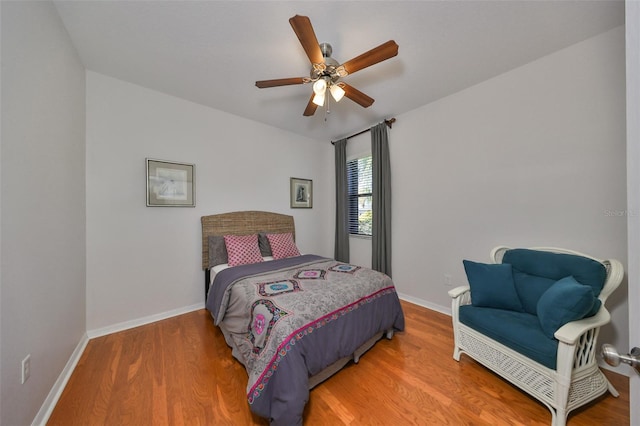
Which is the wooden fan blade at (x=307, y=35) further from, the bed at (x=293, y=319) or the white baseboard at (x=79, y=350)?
the white baseboard at (x=79, y=350)

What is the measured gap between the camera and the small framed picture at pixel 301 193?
3855mm

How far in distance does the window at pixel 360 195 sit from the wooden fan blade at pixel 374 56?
2011 millimetres

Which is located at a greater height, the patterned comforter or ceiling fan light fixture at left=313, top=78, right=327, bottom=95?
ceiling fan light fixture at left=313, top=78, right=327, bottom=95

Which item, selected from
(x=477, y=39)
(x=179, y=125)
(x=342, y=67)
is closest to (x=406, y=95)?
(x=477, y=39)

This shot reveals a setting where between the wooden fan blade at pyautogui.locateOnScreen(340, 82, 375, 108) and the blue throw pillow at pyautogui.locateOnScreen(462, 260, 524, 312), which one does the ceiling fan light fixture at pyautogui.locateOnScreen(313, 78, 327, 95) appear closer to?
the wooden fan blade at pyautogui.locateOnScreen(340, 82, 375, 108)

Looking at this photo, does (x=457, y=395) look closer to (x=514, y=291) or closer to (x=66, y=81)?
(x=514, y=291)

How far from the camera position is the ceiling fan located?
4.79 ft

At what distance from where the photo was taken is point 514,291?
1.83 m

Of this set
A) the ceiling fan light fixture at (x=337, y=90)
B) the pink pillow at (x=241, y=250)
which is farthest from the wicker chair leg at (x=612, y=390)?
the pink pillow at (x=241, y=250)

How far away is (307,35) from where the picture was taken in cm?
145

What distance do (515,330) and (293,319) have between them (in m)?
1.52

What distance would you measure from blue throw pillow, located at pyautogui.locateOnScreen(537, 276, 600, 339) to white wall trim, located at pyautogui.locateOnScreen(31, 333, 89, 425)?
313cm

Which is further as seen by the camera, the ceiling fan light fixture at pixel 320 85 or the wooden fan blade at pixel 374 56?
the ceiling fan light fixture at pixel 320 85

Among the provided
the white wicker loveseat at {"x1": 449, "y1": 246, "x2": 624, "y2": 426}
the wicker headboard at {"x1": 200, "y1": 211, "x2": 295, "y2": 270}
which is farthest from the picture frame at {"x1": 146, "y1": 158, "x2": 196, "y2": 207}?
the white wicker loveseat at {"x1": 449, "y1": 246, "x2": 624, "y2": 426}
